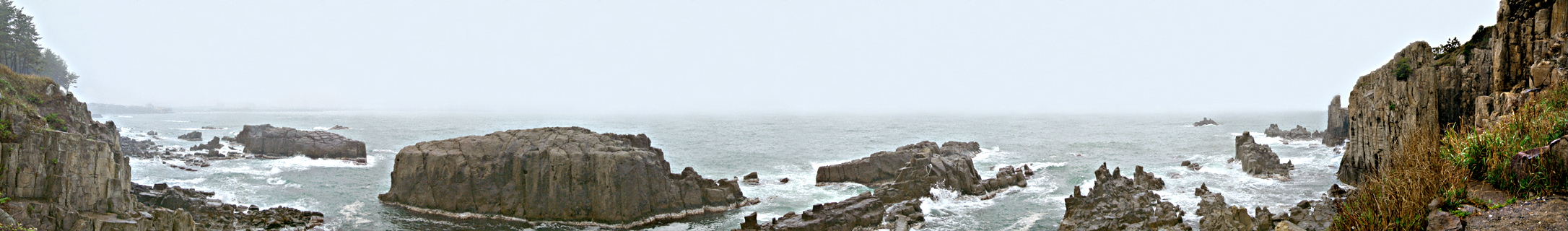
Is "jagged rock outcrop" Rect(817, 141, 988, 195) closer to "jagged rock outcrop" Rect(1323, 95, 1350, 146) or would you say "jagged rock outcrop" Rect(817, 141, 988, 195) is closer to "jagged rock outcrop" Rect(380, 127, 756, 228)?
"jagged rock outcrop" Rect(380, 127, 756, 228)

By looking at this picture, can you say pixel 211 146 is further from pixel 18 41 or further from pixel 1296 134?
pixel 1296 134

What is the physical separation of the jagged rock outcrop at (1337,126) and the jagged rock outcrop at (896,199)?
33.9 metres

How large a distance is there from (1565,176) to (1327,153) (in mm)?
60610

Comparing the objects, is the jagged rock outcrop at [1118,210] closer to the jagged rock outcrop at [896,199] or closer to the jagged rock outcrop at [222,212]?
the jagged rock outcrop at [896,199]

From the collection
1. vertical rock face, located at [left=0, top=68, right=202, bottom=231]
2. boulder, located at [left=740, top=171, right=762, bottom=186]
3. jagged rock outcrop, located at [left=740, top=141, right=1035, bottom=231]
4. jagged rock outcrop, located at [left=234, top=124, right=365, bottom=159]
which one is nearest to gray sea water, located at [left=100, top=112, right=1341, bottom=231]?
boulder, located at [left=740, top=171, right=762, bottom=186]

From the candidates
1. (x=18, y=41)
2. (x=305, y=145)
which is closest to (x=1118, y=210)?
(x=305, y=145)

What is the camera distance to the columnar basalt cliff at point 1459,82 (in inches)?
602

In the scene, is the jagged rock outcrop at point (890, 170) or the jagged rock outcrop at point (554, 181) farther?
the jagged rock outcrop at point (890, 170)

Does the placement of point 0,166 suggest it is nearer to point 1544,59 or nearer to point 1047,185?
point 1544,59

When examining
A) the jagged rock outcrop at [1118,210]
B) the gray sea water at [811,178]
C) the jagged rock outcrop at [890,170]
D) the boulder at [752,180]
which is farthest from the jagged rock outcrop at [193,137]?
the jagged rock outcrop at [1118,210]

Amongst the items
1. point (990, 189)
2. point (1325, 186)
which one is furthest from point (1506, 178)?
point (1325, 186)

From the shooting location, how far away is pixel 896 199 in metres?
35.1

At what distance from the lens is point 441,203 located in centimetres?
3572

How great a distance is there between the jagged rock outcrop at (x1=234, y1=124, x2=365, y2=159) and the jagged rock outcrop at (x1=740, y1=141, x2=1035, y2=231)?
42315 mm
